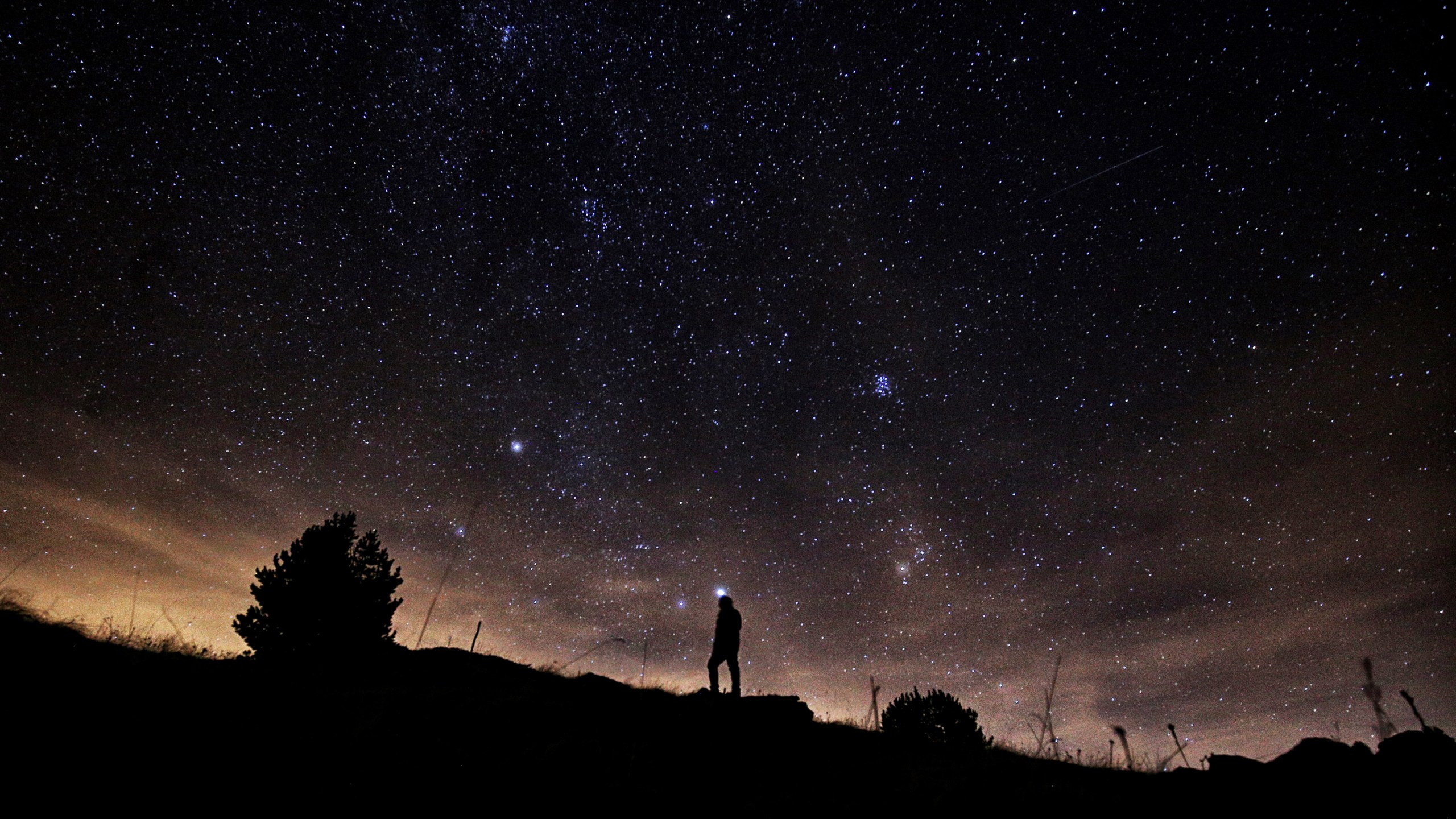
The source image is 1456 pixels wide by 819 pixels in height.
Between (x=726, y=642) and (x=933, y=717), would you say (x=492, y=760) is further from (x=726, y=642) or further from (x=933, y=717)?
(x=933, y=717)

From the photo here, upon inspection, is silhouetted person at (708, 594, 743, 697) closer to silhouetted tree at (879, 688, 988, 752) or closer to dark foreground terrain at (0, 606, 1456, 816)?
dark foreground terrain at (0, 606, 1456, 816)

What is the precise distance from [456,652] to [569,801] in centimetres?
1091

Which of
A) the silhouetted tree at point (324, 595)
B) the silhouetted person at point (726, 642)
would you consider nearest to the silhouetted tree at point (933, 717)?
the silhouetted person at point (726, 642)

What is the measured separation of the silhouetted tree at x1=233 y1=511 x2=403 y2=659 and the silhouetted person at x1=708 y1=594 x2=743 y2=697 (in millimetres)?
11601

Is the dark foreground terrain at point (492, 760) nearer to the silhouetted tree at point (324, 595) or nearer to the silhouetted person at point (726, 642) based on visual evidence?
the silhouetted person at point (726, 642)

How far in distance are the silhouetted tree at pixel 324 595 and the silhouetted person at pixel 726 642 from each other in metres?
11.6

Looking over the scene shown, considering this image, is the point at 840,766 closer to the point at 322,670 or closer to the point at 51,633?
the point at 322,670

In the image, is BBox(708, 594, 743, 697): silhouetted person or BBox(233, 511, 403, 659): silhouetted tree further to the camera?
BBox(233, 511, 403, 659): silhouetted tree

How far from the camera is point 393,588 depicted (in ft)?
66.0

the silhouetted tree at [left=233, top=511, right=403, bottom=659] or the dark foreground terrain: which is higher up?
the silhouetted tree at [left=233, top=511, right=403, bottom=659]

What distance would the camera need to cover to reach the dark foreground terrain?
5.47 metres

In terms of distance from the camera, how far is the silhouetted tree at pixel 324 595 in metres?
17.5

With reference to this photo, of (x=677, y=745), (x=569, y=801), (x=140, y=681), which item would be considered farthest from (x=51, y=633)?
(x=677, y=745)

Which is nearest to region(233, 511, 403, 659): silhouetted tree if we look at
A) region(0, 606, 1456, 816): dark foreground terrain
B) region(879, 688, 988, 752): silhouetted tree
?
region(0, 606, 1456, 816): dark foreground terrain
